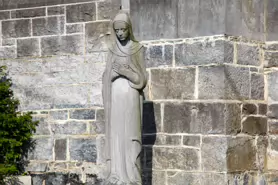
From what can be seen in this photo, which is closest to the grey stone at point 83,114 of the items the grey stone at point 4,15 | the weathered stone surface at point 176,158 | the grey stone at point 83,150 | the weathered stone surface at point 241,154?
the grey stone at point 83,150

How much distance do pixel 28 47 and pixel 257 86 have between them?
3285 millimetres

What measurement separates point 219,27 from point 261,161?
1786 mm

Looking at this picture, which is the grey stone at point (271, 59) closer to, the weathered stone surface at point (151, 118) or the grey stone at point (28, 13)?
the weathered stone surface at point (151, 118)

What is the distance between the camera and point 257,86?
1065 centimetres

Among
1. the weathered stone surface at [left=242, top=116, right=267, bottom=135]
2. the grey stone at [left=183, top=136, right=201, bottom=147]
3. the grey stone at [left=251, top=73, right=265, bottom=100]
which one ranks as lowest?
the grey stone at [left=183, top=136, right=201, bottom=147]

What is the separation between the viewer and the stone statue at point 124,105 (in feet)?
30.9

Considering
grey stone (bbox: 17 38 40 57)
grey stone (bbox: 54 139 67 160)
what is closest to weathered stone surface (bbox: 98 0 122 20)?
grey stone (bbox: 17 38 40 57)

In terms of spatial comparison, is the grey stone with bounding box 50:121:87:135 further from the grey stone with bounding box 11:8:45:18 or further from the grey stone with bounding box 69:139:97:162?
the grey stone with bounding box 11:8:45:18

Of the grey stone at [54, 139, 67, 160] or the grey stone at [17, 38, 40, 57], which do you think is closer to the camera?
the grey stone at [54, 139, 67, 160]

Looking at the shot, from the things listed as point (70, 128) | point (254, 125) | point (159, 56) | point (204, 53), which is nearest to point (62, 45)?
point (70, 128)

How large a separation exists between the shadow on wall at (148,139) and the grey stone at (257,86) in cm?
125

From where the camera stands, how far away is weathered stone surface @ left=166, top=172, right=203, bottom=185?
10.2 metres

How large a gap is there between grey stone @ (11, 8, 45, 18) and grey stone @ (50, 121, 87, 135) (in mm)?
1545

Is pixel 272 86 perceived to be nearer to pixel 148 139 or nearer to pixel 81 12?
pixel 148 139
